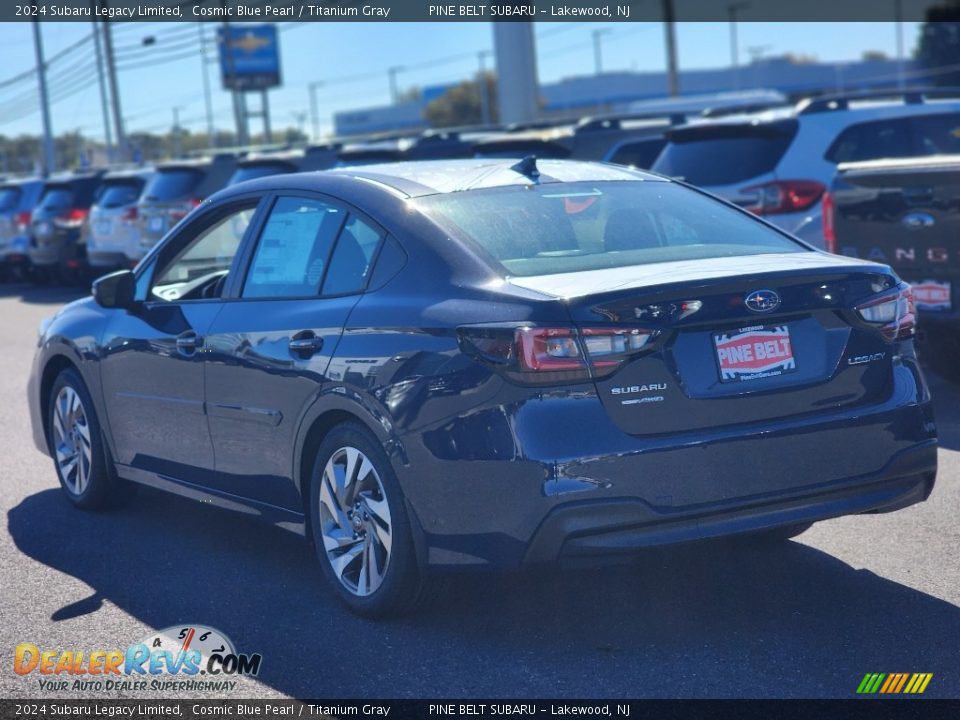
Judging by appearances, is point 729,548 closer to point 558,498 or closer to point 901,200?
point 558,498

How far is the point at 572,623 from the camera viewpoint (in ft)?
16.2

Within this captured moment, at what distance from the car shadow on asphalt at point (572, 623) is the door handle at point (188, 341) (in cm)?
90

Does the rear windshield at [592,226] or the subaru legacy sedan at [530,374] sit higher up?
the rear windshield at [592,226]

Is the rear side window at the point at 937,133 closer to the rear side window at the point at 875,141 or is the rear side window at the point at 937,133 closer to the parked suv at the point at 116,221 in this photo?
the rear side window at the point at 875,141

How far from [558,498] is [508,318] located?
1.92ft

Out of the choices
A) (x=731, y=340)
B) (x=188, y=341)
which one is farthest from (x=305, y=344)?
(x=731, y=340)

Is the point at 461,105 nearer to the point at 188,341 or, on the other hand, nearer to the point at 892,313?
the point at 188,341

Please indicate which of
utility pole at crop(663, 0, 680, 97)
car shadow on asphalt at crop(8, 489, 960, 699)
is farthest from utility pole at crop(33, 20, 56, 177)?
car shadow on asphalt at crop(8, 489, 960, 699)

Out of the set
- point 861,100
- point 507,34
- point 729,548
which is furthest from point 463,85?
point 729,548

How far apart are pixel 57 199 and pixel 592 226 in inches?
816

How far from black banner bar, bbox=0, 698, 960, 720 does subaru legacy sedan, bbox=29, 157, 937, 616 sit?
51 cm

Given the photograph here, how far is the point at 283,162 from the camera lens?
18906 millimetres

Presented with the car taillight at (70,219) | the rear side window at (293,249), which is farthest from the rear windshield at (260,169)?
the rear side window at (293,249)

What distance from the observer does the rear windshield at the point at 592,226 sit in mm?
5051
